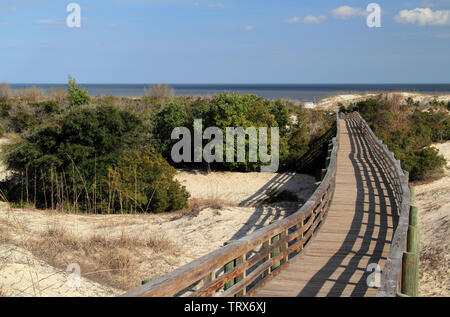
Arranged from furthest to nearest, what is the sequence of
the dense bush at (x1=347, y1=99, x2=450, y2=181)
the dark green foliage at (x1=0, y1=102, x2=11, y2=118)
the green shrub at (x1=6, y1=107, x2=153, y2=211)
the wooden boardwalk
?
1. the dark green foliage at (x1=0, y1=102, x2=11, y2=118)
2. the dense bush at (x1=347, y1=99, x2=450, y2=181)
3. the green shrub at (x1=6, y1=107, x2=153, y2=211)
4. the wooden boardwalk

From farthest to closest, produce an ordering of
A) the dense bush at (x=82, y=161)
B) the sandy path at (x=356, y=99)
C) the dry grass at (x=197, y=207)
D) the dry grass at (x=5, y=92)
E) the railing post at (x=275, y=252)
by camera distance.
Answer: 1. the sandy path at (x=356, y=99)
2. the dry grass at (x=5, y=92)
3. the dense bush at (x=82, y=161)
4. the dry grass at (x=197, y=207)
5. the railing post at (x=275, y=252)

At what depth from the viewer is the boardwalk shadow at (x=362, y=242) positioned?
18.2 feet

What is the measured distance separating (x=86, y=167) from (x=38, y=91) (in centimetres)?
3839

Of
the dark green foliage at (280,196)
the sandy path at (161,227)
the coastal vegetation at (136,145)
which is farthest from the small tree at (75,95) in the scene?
the dark green foliage at (280,196)

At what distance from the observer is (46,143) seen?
17.9 m

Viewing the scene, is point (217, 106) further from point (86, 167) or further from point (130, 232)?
point (130, 232)

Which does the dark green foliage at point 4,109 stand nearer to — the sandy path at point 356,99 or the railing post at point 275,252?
the sandy path at point 356,99

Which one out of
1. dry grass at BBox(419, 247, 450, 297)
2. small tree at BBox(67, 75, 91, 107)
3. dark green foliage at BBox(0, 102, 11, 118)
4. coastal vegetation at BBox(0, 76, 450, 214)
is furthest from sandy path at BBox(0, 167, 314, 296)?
dark green foliage at BBox(0, 102, 11, 118)

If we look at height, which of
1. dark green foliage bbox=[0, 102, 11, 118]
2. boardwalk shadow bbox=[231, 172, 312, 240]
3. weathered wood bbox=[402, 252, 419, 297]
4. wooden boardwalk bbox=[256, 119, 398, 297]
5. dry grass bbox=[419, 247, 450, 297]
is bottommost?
dry grass bbox=[419, 247, 450, 297]

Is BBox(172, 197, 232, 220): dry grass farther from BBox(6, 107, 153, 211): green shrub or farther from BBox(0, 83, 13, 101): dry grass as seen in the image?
BBox(0, 83, 13, 101): dry grass

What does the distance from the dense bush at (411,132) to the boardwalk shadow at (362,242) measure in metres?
8.27

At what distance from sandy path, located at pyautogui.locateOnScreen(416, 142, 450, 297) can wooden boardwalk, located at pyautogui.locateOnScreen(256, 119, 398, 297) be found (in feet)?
8.13

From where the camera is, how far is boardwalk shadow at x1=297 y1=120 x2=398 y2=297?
5.55 metres
